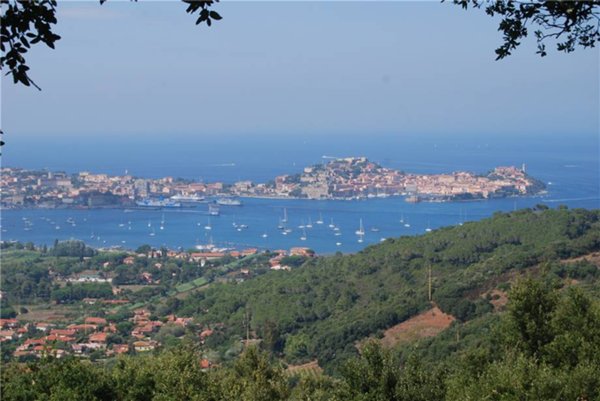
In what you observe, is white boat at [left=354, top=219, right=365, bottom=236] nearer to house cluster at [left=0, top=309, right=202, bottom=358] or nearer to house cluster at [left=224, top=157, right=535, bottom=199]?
house cluster at [left=224, top=157, right=535, bottom=199]

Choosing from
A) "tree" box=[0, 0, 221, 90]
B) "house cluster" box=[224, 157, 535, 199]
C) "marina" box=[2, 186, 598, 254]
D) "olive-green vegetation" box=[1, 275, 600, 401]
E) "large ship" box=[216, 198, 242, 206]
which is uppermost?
"tree" box=[0, 0, 221, 90]

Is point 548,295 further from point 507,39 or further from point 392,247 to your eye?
point 392,247

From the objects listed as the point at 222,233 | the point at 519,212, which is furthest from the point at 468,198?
the point at 519,212

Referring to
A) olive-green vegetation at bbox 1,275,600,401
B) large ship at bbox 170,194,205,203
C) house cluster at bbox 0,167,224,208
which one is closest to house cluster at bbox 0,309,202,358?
olive-green vegetation at bbox 1,275,600,401

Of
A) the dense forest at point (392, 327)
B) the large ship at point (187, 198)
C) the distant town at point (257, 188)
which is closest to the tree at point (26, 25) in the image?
the dense forest at point (392, 327)

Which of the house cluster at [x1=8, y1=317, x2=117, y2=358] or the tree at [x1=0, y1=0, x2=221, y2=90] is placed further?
the house cluster at [x1=8, y1=317, x2=117, y2=358]

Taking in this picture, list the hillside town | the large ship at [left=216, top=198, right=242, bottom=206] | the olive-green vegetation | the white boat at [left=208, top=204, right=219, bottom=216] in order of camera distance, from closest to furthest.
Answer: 1. the olive-green vegetation
2. the hillside town
3. the white boat at [left=208, top=204, right=219, bottom=216]
4. the large ship at [left=216, top=198, right=242, bottom=206]

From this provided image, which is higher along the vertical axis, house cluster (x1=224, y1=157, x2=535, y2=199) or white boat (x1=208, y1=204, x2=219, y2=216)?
house cluster (x1=224, y1=157, x2=535, y2=199)

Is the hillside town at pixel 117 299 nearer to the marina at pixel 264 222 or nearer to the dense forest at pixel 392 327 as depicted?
the dense forest at pixel 392 327

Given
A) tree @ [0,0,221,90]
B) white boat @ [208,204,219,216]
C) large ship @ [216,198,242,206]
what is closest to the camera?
tree @ [0,0,221,90]
